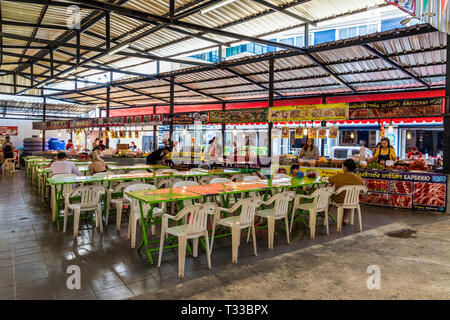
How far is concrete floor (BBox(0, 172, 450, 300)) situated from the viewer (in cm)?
335

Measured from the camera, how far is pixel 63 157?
7.11 m

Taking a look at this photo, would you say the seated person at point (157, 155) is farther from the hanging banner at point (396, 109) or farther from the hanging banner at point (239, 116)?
the hanging banner at point (396, 109)

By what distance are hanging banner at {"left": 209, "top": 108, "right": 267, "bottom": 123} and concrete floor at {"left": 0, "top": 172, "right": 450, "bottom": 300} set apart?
5385mm

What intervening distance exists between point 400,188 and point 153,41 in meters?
9.17

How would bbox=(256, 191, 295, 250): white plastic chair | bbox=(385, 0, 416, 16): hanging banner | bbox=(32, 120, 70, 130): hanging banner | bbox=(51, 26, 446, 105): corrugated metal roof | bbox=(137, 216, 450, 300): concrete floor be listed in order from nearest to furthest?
bbox=(385, 0, 416, 16): hanging banner < bbox=(137, 216, 450, 300): concrete floor < bbox=(256, 191, 295, 250): white plastic chair < bbox=(51, 26, 446, 105): corrugated metal roof < bbox=(32, 120, 70, 130): hanging banner

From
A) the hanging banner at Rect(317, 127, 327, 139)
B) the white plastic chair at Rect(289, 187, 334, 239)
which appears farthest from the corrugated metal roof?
the white plastic chair at Rect(289, 187, 334, 239)

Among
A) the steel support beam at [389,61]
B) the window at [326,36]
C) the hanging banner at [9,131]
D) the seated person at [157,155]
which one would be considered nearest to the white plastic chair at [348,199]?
the steel support beam at [389,61]

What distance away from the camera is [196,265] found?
4.10m

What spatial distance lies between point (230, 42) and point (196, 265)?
26.8 feet

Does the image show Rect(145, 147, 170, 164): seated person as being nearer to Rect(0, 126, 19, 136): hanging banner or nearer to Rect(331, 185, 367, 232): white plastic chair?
Rect(331, 185, 367, 232): white plastic chair

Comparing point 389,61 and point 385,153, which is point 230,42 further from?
point 385,153

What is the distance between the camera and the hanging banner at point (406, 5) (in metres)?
3.21
